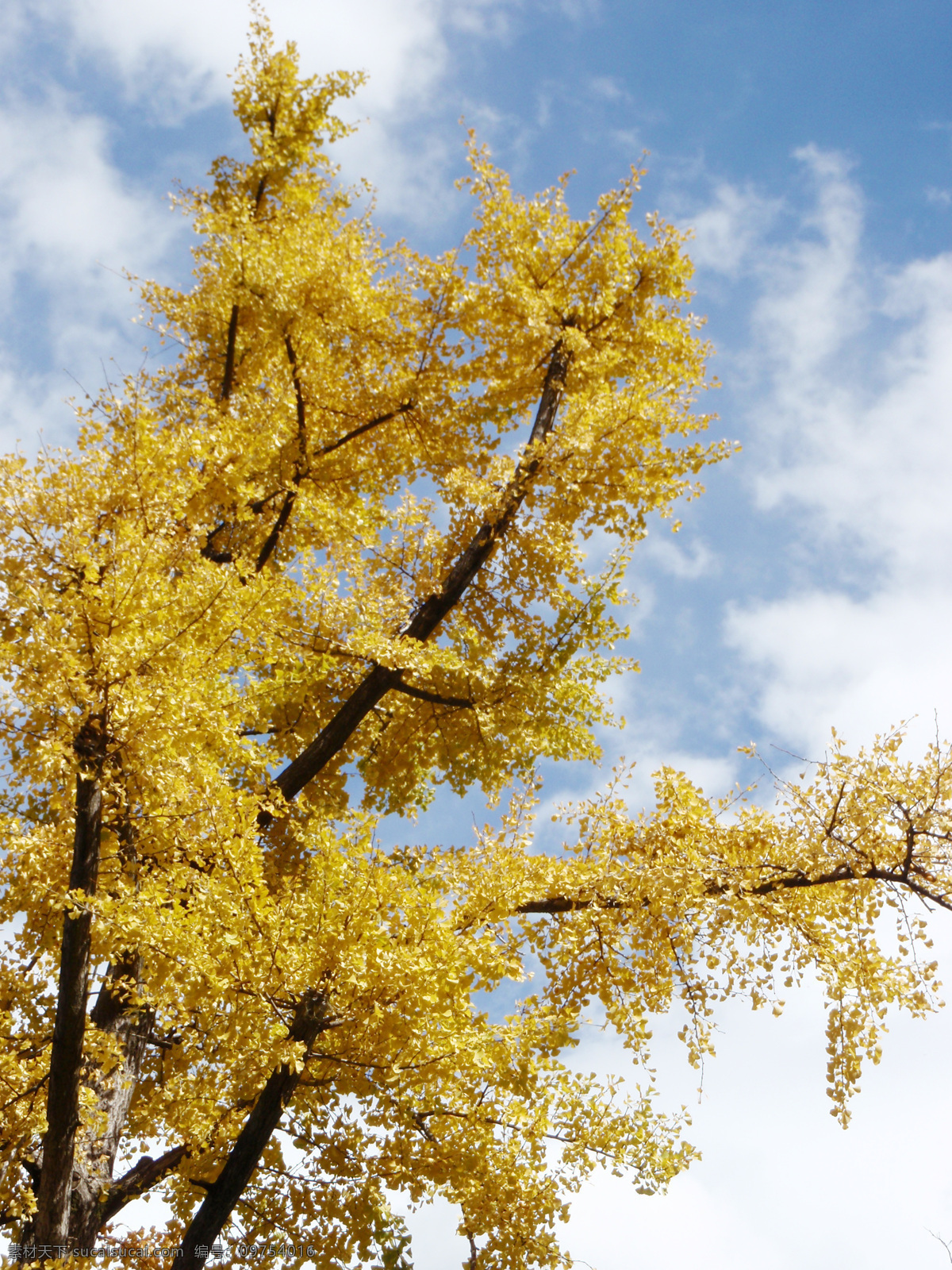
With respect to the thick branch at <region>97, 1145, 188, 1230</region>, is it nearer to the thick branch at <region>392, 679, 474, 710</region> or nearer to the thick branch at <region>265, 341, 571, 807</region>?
the thick branch at <region>265, 341, 571, 807</region>

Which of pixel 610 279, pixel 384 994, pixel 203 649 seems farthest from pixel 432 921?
pixel 610 279

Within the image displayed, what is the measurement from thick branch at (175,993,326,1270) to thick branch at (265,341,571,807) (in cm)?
222

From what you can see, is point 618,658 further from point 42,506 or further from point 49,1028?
point 49,1028

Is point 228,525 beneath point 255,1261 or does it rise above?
above

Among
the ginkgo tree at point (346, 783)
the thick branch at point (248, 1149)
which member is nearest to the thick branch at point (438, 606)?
the ginkgo tree at point (346, 783)

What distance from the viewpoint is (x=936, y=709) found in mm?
4887

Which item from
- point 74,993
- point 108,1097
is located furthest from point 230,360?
point 108,1097

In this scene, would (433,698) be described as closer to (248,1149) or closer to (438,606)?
(438,606)

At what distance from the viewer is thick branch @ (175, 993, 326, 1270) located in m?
4.54

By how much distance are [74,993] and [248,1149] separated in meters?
1.43

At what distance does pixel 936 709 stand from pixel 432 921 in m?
3.10

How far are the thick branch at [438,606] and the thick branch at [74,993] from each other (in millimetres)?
2598

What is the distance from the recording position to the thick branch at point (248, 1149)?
4539 millimetres

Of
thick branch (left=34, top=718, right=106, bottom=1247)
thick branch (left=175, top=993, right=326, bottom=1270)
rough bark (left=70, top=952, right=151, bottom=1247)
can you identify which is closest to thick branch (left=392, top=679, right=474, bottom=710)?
rough bark (left=70, top=952, right=151, bottom=1247)
